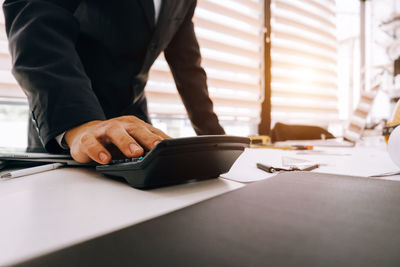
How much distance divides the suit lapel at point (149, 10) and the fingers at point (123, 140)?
0.59 m

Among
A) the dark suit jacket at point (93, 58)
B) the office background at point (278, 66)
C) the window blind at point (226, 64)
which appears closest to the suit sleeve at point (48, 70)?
the dark suit jacket at point (93, 58)

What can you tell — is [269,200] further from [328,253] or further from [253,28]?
[253,28]

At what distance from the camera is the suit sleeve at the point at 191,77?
1.14 meters

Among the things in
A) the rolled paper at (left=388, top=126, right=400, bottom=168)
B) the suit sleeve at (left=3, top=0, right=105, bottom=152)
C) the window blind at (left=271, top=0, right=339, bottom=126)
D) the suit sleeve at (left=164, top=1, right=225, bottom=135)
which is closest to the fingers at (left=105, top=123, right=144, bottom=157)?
the suit sleeve at (left=3, top=0, right=105, bottom=152)

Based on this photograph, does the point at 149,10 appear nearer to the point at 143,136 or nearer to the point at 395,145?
Result: the point at 143,136

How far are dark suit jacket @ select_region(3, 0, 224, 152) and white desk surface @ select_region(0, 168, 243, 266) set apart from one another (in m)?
0.15

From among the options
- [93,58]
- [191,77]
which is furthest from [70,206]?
[191,77]

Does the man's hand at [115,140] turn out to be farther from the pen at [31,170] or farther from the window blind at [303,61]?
the window blind at [303,61]

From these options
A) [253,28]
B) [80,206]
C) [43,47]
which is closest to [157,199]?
[80,206]

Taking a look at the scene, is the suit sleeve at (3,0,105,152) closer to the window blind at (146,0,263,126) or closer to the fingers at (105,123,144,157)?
the fingers at (105,123,144,157)

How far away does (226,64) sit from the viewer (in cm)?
220

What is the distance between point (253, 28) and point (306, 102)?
3.96ft

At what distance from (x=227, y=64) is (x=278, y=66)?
717 mm

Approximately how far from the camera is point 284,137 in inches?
78.1
